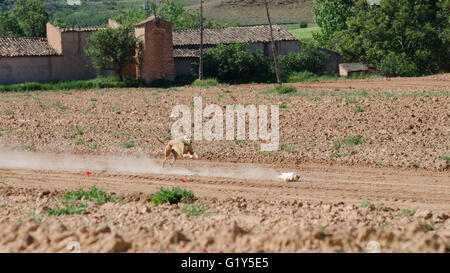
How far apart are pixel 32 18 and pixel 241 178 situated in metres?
51.1

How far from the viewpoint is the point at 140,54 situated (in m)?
49.1

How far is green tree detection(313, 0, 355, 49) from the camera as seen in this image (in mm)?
63031

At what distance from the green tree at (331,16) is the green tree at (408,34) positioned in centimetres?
1190

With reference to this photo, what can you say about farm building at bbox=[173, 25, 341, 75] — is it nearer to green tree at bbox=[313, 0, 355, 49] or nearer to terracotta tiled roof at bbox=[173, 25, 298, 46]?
terracotta tiled roof at bbox=[173, 25, 298, 46]

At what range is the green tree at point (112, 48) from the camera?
156 feet

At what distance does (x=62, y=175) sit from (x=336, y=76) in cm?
3528

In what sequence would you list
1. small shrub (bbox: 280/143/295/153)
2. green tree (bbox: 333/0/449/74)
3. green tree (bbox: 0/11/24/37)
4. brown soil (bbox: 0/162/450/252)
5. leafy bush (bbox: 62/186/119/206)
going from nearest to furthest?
brown soil (bbox: 0/162/450/252) → leafy bush (bbox: 62/186/119/206) → small shrub (bbox: 280/143/295/153) → green tree (bbox: 333/0/449/74) → green tree (bbox: 0/11/24/37)

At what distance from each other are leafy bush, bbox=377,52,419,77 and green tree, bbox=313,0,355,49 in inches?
578

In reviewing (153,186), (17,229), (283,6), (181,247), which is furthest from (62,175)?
(283,6)

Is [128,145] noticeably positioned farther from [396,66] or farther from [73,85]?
[396,66]

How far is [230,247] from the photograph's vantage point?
7805 mm

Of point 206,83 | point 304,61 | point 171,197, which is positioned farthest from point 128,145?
point 304,61

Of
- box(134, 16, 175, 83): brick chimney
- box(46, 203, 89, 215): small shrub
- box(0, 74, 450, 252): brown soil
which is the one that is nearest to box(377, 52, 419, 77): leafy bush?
box(0, 74, 450, 252): brown soil

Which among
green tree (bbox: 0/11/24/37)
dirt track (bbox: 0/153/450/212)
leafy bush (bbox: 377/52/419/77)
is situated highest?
green tree (bbox: 0/11/24/37)
